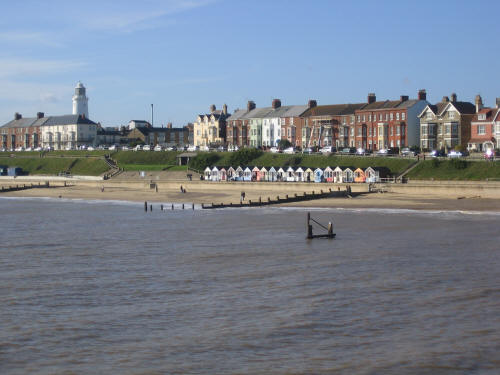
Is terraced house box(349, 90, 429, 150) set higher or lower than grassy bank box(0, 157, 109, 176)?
higher

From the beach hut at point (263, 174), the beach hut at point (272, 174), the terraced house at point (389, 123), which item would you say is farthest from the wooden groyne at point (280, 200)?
the terraced house at point (389, 123)

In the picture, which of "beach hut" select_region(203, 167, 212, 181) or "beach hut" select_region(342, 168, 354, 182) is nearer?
"beach hut" select_region(342, 168, 354, 182)

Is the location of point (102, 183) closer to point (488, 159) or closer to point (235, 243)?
point (488, 159)

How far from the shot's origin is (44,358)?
20.1 metres

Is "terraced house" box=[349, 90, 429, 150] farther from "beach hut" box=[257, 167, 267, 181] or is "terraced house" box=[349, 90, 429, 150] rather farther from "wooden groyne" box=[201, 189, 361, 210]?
"wooden groyne" box=[201, 189, 361, 210]

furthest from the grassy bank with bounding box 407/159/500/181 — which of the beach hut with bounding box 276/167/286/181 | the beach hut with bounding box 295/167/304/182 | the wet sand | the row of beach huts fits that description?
the beach hut with bounding box 276/167/286/181

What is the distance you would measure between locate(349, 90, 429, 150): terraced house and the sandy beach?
36.5 meters

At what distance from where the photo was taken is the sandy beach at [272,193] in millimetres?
65125

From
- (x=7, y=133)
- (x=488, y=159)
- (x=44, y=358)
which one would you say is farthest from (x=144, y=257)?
(x=7, y=133)

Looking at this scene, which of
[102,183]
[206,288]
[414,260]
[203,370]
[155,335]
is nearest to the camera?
[203,370]

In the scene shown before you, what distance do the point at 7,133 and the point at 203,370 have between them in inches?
7520

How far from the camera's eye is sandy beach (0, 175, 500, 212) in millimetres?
65125

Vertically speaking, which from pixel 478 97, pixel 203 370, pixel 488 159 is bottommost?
pixel 203 370

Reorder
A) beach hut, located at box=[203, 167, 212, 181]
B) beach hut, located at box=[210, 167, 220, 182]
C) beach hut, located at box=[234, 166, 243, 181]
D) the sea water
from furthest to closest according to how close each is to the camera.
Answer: beach hut, located at box=[203, 167, 212, 181] → beach hut, located at box=[210, 167, 220, 182] → beach hut, located at box=[234, 166, 243, 181] → the sea water
